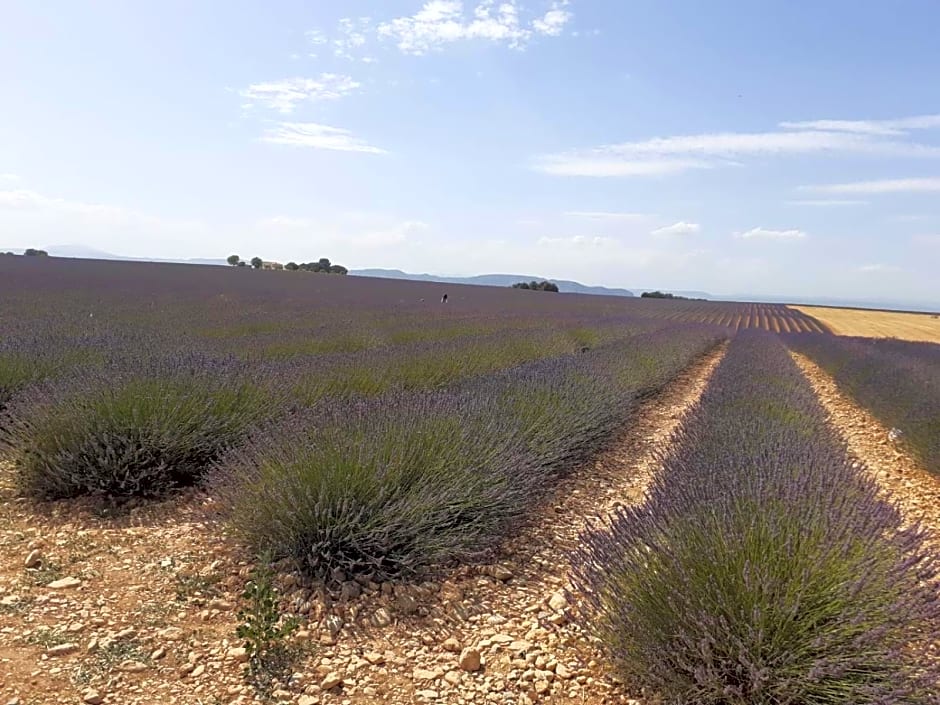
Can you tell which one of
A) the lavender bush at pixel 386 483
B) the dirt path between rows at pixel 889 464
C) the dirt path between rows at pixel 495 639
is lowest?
the dirt path between rows at pixel 495 639

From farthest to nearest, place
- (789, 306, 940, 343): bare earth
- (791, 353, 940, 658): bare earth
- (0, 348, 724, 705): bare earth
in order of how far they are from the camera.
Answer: (789, 306, 940, 343): bare earth → (791, 353, 940, 658): bare earth → (0, 348, 724, 705): bare earth

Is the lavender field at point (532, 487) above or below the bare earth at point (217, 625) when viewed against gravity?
above

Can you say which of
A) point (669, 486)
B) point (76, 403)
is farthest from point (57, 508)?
point (669, 486)

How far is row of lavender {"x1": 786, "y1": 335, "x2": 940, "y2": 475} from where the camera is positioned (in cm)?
556

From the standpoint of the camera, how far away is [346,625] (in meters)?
2.43

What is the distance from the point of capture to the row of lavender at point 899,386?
5562 millimetres

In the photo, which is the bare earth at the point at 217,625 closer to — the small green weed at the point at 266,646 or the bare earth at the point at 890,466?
the small green weed at the point at 266,646

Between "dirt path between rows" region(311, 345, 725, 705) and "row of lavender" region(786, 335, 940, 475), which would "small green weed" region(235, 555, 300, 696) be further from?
"row of lavender" region(786, 335, 940, 475)

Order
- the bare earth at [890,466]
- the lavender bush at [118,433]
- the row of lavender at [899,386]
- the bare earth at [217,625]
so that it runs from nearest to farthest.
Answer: the bare earth at [217,625]
the lavender bush at [118,433]
the bare earth at [890,466]
the row of lavender at [899,386]

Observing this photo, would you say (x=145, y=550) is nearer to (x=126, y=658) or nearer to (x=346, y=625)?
(x=126, y=658)

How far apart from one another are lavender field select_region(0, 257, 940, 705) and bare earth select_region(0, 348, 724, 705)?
0.33 ft

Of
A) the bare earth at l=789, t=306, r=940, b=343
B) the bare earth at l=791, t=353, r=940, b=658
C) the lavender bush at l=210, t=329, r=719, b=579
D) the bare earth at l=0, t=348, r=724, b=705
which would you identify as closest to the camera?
the bare earth at l=0, t=348, r=724, b=705

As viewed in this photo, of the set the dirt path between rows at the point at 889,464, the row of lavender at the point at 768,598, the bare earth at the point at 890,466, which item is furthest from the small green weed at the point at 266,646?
the dirt path between rows at the point at 889,464

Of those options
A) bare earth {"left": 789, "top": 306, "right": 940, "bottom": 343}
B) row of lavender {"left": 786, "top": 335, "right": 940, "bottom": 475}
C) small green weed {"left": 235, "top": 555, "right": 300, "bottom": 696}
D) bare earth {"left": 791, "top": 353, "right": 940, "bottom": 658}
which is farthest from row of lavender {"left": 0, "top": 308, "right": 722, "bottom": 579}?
bare earth {"left": 789, "top": 306, "right": 940, "bottom": 343}
